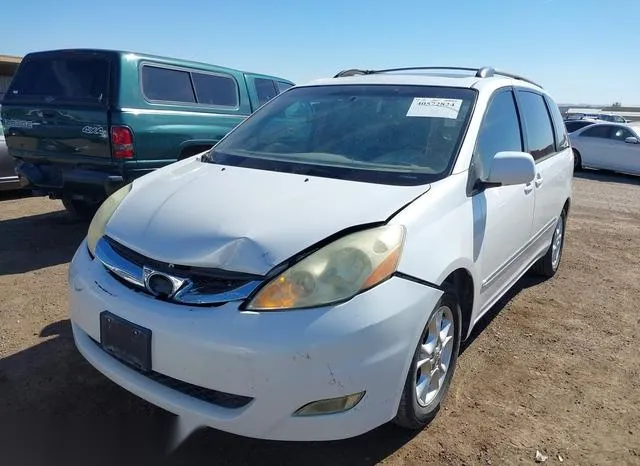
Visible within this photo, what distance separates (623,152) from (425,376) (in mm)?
14944

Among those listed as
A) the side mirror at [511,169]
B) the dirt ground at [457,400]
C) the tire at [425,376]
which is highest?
the side mirror at [511,169]

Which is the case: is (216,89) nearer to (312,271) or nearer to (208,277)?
(208,277)

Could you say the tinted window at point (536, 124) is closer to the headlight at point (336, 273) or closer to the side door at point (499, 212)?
the side door at point (499, 212)

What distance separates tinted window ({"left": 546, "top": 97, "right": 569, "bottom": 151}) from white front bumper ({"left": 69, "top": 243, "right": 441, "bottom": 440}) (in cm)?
337

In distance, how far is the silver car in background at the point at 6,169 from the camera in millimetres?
7317

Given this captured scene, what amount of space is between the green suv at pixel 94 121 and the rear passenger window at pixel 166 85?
0.5 inches

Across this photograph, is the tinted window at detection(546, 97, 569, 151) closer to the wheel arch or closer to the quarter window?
the wheel arch

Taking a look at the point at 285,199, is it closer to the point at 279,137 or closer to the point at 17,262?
the point at 279,137

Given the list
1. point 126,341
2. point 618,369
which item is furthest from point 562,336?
point 126,341

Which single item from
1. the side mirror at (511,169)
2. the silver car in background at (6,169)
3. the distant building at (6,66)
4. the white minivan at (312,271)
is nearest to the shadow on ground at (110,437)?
the white minivan at (312,271)

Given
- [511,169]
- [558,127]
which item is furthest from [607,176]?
[511,169]

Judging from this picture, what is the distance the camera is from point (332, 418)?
6.95 feet

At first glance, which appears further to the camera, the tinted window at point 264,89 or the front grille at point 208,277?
the tinted window at point 264,89

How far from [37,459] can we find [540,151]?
3.88 metres
